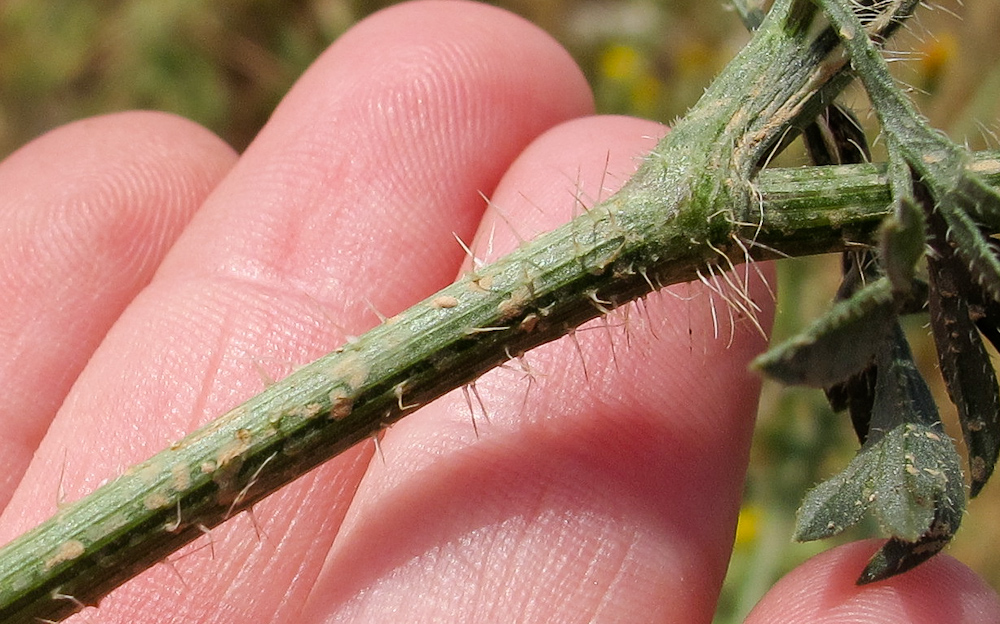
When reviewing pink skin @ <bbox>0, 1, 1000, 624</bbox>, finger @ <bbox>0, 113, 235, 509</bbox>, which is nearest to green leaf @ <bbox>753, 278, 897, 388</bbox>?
pink skin @ <bbox>0, 1, 1000, 624</bbox>

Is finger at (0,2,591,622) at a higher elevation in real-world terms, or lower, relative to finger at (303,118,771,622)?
higher

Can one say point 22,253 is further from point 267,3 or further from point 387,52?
point 267,3

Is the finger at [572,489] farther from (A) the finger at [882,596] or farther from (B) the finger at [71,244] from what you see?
(B) the finger at [71,244]

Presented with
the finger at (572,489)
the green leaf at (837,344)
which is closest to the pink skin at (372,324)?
the finger at (572,489)

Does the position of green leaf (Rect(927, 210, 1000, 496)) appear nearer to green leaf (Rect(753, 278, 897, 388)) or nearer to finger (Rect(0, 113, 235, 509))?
green leaf (Rect(753, 278, 897, 388))

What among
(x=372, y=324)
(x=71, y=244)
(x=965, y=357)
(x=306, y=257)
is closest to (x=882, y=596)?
(x=965, y=357)

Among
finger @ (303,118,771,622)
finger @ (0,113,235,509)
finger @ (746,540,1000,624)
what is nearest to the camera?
finger @ (746,540,1000,624)
